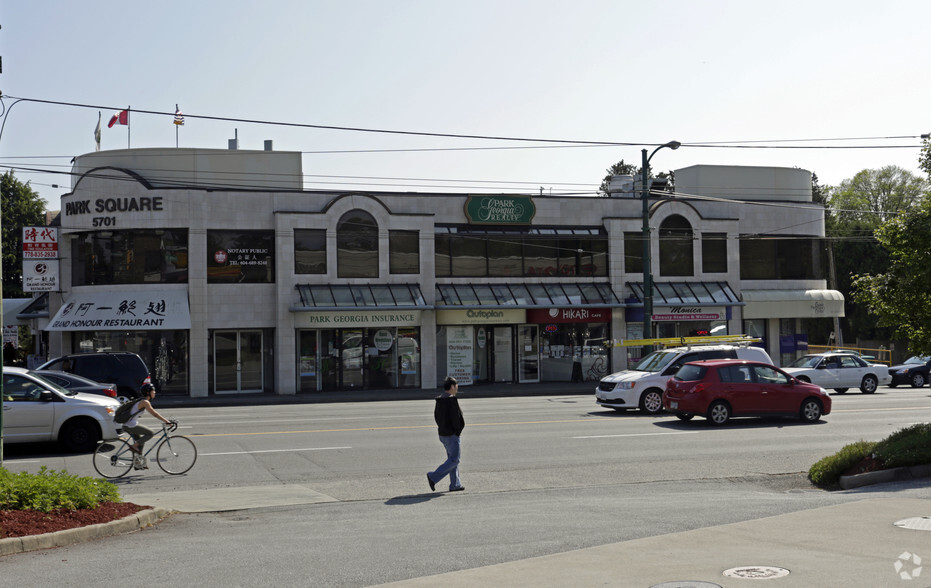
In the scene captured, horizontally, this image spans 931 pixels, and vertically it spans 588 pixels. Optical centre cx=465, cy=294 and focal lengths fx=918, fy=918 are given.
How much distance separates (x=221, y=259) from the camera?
3391cm

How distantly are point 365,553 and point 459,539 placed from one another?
1.07 meters

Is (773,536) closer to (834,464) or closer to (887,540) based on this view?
(887,540)

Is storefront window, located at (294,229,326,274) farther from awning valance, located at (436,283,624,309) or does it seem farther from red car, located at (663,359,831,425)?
red car, located at (663,359,831,425)

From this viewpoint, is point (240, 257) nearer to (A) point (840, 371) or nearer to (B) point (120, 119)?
(B) point (120, 119)

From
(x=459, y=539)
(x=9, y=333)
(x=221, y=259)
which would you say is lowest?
(x=459, y=539)

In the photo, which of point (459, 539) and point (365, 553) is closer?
point (365, 553)

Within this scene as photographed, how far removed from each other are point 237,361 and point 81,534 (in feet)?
81.8

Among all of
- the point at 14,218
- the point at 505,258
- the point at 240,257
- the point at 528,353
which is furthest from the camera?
the point at 14,218

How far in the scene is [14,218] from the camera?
64.6m

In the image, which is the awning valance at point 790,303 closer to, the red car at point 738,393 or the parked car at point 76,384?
the red car at point 738,393

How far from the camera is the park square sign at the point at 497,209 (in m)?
37.2

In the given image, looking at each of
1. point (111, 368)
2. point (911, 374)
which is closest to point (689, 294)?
point (911, 374)

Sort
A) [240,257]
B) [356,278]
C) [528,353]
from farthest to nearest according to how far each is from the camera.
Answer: [528,353] < [356,278] < [240,257]

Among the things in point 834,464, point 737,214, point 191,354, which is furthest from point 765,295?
point 834,464
